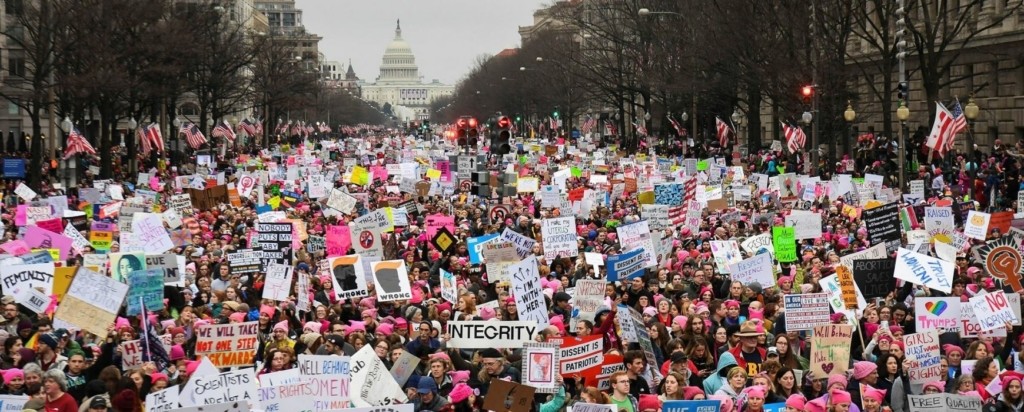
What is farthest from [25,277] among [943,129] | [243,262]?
[943,129]

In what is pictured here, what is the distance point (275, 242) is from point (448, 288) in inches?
159

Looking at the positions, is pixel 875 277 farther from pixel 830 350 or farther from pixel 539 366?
pixel 539 366

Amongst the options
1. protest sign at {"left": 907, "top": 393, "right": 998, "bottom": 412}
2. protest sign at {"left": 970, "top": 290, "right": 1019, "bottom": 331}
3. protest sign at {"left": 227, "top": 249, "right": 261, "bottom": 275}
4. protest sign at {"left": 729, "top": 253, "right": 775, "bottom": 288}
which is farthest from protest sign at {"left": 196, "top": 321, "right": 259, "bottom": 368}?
protest sign at {"left": 227, "top": 249, "right": 261, "bottom": 275}

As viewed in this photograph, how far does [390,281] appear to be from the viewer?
60.4 ft

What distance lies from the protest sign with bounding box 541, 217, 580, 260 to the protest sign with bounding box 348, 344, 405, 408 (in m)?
10.2

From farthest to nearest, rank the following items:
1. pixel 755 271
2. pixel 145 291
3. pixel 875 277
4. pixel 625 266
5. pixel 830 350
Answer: pixel 625 266, pixel 755 271, pixel 875 277, pixel 145 291, pixel 830 350

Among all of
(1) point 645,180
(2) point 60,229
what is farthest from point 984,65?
(2) point 60,229

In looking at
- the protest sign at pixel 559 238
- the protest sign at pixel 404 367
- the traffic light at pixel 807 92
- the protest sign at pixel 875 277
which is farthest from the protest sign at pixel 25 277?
the traffic light at pixel 807 92

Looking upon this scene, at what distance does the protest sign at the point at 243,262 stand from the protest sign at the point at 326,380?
28.4ft

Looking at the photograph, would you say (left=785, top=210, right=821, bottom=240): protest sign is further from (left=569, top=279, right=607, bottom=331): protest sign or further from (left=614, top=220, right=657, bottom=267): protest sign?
(left=569, top=279, right=607, bottom=331): protest sign

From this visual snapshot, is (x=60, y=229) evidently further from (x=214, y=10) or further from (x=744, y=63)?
(x=214, y=10)

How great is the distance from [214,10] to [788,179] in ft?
144

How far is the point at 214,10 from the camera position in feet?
239

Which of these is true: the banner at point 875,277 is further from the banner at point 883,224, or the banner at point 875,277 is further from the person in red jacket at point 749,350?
the banner at point 883,224
